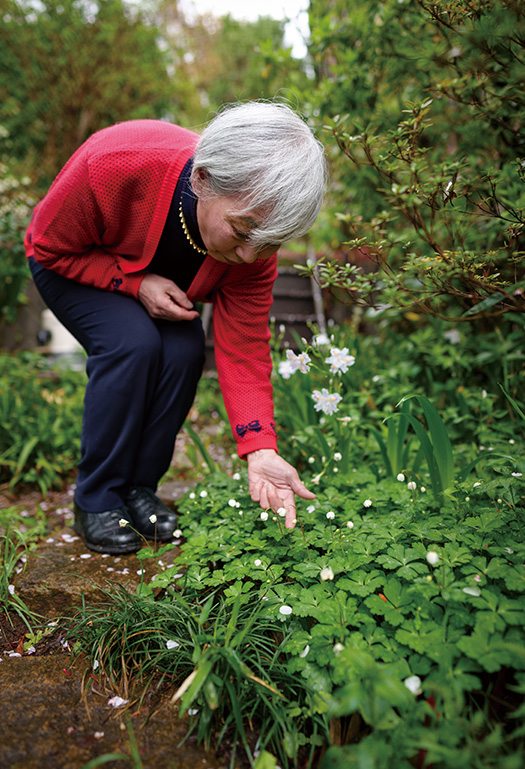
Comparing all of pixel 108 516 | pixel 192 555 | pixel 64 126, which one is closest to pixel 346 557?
pixel 192 555

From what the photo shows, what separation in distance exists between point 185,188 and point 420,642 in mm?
1440

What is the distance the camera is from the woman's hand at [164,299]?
180 cm

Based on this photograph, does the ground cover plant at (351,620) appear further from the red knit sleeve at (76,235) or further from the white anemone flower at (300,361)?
the red knit sleeve at (76,235)

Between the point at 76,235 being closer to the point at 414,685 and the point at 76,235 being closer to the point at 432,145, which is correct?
the point at 414,685

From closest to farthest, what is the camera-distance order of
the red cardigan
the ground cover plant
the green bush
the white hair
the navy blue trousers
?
1. the ground cover plant
2. the white hair
3. the red cardigan
4. the navy blue trousers
5. the green bush

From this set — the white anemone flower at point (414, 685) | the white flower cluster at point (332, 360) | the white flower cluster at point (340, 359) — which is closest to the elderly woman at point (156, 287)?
the white flower cluster at point (332, 360)

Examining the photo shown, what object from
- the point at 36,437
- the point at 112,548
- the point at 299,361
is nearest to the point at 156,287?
the point at 299,361

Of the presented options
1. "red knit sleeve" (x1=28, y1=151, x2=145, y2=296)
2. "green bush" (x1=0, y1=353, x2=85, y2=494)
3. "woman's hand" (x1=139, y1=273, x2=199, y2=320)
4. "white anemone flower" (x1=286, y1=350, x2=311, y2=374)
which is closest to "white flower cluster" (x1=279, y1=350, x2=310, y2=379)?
"white anemone flower" (x1=286, y1=350, x2=311, y2=374)

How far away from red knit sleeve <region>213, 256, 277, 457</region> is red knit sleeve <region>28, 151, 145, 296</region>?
33 cm

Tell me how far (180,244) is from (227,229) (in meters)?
0.35

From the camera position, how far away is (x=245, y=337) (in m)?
1.85

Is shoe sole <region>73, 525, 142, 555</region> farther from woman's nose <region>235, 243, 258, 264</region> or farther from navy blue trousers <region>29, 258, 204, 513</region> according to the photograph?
woman's nose <region>235, 243, 258, 264</region>

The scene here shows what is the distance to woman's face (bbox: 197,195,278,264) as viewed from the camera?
1445mm

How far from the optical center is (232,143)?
1414 mm
